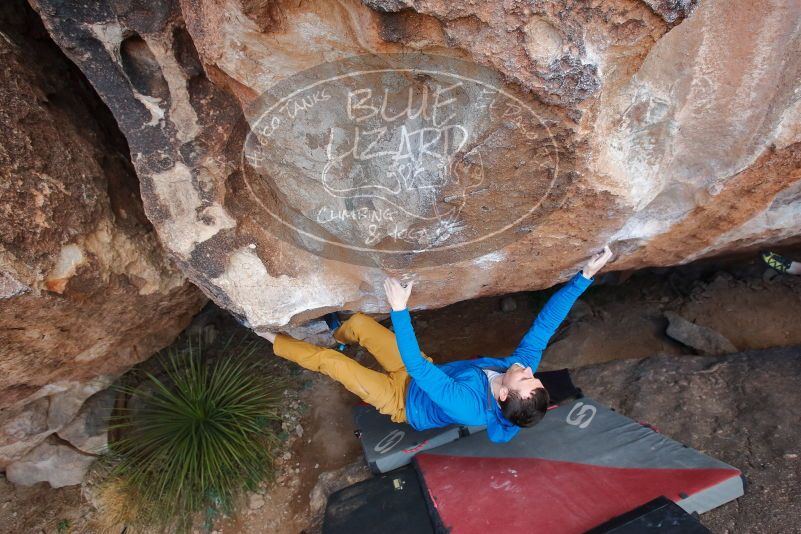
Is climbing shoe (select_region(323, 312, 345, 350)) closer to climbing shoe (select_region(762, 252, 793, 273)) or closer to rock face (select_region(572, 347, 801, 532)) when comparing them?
rock face (select_region(572, 347, 801, 532))

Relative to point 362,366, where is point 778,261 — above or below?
below

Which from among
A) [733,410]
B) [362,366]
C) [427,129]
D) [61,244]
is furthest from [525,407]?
[61,244]

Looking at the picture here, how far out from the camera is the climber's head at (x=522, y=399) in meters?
2.25

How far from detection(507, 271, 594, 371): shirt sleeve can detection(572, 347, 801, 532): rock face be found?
3.81 ft

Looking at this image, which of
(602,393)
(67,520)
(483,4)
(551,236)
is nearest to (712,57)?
(551,236)

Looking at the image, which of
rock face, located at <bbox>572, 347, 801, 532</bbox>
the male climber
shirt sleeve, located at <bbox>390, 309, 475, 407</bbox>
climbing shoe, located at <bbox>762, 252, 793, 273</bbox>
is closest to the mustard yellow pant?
the male climber

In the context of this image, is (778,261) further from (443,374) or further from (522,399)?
(443,374)

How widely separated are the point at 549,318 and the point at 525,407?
0.53 m

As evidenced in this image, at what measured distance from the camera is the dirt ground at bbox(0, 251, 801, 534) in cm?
354

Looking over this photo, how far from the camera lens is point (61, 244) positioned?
7.34 feet

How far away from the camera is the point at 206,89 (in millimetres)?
2043

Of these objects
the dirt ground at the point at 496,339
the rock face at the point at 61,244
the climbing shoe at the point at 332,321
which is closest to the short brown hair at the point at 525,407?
the climbing shoe at the point at 332,321

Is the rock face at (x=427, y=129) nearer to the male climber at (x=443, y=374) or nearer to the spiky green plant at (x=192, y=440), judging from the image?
the male climber at (x=443, y=374)

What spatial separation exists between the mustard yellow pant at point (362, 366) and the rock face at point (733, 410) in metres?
1.51
